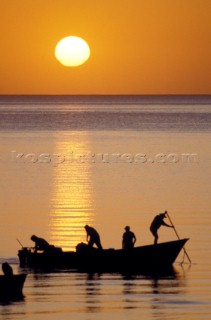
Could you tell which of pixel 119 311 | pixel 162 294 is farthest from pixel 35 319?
pixel 162 294

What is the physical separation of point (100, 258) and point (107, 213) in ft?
30.9

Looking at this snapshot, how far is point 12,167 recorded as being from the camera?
174ft

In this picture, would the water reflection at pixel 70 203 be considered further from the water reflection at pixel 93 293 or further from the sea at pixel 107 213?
the water reflection at pixel 93 293

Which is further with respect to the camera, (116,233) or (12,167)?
(12,167)

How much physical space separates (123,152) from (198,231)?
104 ft

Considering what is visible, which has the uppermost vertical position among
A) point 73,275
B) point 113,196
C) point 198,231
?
point 113,196

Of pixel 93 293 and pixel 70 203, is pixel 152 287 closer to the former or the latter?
pixel 93 293

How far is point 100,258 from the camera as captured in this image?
89.9 ft

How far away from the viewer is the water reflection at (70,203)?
31.5m

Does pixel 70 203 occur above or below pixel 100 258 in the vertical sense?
above

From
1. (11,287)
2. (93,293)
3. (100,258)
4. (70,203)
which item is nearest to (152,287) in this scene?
(93,293)

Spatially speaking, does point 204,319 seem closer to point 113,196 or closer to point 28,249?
point 28,249

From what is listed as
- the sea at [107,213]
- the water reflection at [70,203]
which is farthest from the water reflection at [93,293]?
the water reflection at [70,203]

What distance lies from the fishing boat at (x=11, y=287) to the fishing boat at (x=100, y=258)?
328 centimetres
